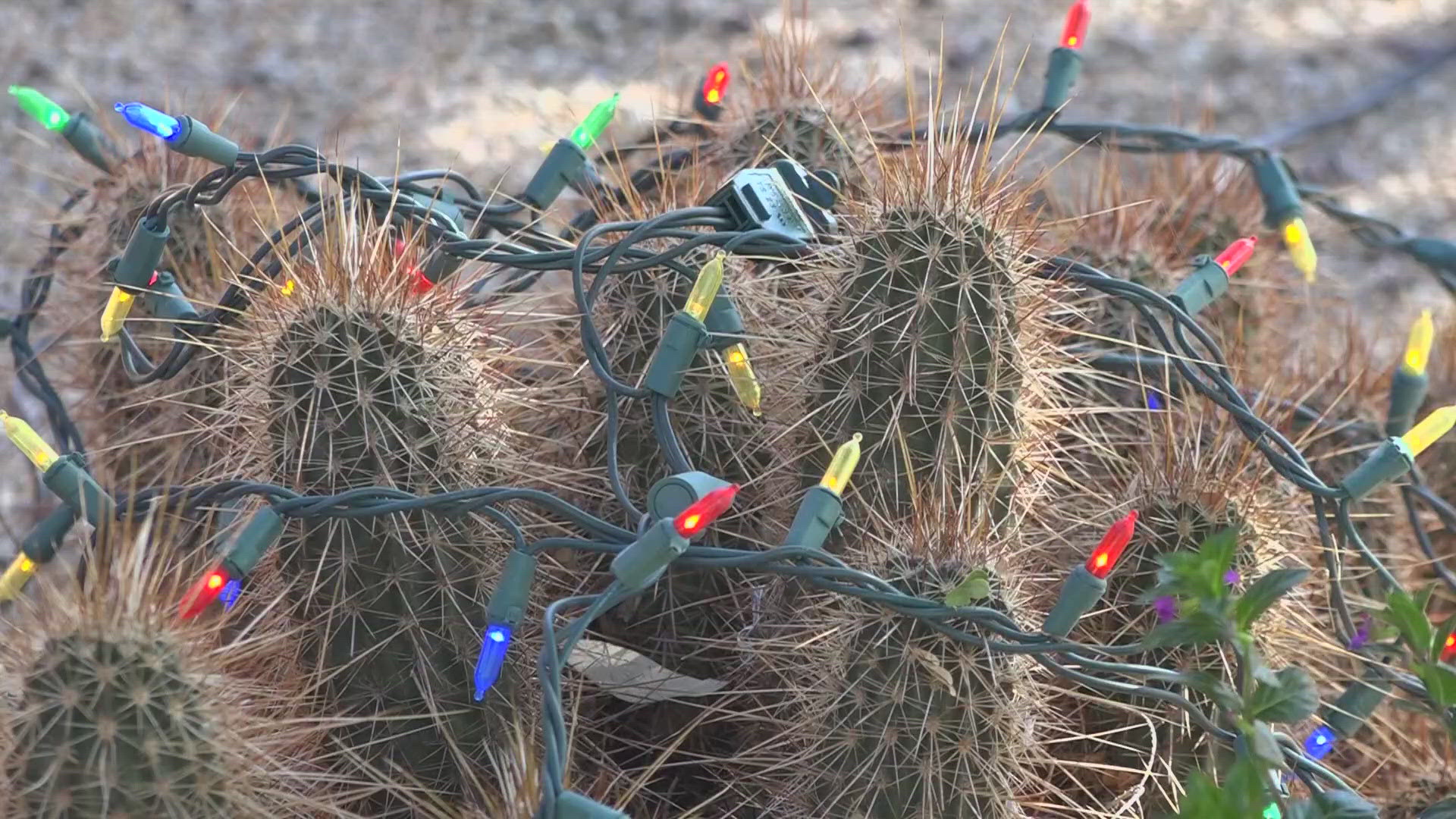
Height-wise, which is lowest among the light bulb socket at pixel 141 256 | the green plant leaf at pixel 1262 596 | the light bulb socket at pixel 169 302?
the green plant leaf at pixel 1262 596

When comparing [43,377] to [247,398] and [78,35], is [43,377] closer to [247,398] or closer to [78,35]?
[247,398]

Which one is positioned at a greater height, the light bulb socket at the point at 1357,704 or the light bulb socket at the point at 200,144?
the light bulb socket at the point at 200,144

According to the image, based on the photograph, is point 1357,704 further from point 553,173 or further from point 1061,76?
point 553,173

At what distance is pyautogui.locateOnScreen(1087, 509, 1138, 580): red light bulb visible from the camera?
81 cm

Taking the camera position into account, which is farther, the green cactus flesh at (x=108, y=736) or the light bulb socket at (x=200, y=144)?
the light bulb socket at (x=200, y=144)

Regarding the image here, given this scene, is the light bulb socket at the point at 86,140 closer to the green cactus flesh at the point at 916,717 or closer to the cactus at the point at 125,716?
the cactus at the point at 125,716

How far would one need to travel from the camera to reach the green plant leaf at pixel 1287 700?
2.48 ft

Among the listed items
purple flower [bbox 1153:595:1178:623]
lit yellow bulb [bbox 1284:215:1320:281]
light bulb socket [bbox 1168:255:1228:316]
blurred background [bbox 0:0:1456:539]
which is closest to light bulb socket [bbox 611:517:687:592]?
purple flower [bbox 1153:595:1178:623]

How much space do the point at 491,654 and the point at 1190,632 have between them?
0.41 meters

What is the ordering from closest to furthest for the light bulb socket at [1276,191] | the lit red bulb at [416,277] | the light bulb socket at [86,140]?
the lit red bulb at [416,277], the light bulb socket at [86,140], the light bulb socket at [1276,191]

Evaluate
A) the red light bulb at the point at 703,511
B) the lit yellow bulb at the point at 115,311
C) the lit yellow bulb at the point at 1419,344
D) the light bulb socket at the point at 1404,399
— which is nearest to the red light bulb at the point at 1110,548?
the red light bulb at the point at 703,511

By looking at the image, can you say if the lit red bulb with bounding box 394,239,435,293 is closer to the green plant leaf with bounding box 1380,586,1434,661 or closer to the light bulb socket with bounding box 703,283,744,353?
the light bulb socket with bounding box 703,283,744,353

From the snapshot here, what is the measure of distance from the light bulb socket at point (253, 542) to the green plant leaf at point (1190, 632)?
53 centimetres

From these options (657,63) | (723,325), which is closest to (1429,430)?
(723,325)
